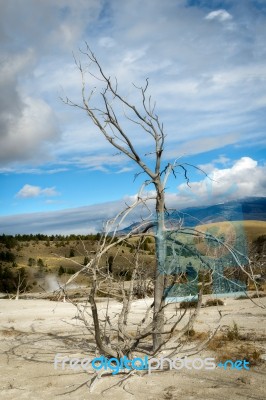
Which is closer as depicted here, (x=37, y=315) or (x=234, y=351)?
(x=234, y=351)

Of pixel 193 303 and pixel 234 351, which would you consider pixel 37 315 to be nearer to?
pixel 193 303

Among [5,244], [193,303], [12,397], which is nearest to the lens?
[12,397]

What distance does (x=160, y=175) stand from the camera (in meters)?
9.23

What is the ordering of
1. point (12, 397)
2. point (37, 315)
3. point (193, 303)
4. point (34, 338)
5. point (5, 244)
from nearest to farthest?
point (12, 397), point (34, 338), point (37, 315), point (193, 303), point (5, 244)

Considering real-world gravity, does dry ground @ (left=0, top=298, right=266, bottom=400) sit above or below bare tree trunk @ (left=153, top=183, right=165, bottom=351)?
below

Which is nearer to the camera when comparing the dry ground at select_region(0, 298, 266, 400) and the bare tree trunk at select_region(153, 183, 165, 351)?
the dry ground at select_region(0, 298, 266, 400)

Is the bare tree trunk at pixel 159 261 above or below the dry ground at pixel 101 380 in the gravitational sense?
above

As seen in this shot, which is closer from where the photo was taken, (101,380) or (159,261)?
(101,380)

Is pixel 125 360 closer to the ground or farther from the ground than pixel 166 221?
closer to the ground

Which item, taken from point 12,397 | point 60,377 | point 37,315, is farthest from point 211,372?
point 37,315

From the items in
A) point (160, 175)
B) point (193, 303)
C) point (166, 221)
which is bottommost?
point (193, 303)

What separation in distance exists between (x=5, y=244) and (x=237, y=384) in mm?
52879

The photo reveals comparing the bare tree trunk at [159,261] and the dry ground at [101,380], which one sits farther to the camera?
the bare tree trunk at [159,261]

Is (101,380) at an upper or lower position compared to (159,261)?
lower
